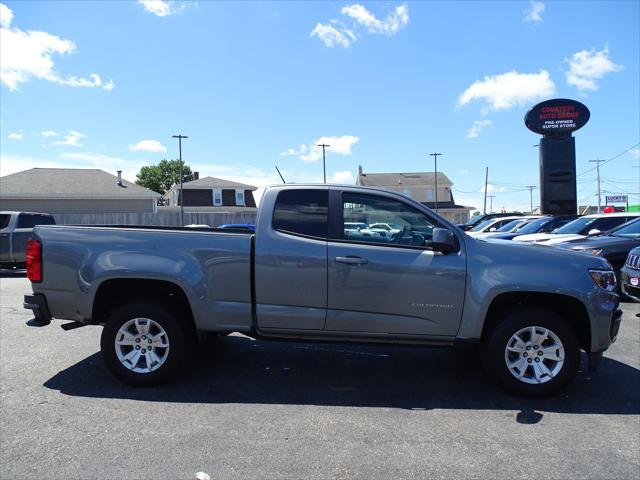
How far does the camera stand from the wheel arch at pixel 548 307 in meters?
4.42

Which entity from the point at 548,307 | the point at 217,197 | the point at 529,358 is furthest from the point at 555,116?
the point at 217,197

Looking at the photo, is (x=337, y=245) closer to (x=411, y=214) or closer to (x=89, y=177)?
(x=411, y=214)

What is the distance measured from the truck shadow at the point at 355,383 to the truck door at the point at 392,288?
2.03 ft

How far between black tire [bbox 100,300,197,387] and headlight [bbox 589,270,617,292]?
3.84 m

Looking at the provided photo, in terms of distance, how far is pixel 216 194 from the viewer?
46.3 metres

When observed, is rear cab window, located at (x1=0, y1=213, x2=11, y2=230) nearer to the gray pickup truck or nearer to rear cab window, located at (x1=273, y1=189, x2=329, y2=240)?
the gray pickup truck

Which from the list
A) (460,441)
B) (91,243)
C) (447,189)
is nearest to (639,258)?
(460,441)

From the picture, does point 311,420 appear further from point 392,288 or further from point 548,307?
point 548,307

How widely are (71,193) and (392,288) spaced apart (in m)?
30.0

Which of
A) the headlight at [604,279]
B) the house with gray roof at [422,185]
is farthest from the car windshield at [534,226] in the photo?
the house with gray roof at [422,185]

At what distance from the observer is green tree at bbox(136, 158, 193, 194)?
84.6 meters

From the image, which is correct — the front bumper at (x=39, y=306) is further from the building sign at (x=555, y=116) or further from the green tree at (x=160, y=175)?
the green tree at (x=160, y=175)

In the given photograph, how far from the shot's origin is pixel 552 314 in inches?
172

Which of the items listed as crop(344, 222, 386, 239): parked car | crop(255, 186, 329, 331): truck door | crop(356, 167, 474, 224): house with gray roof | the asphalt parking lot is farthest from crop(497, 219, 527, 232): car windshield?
crop(356, 167, 474, 224): house with gray roof
